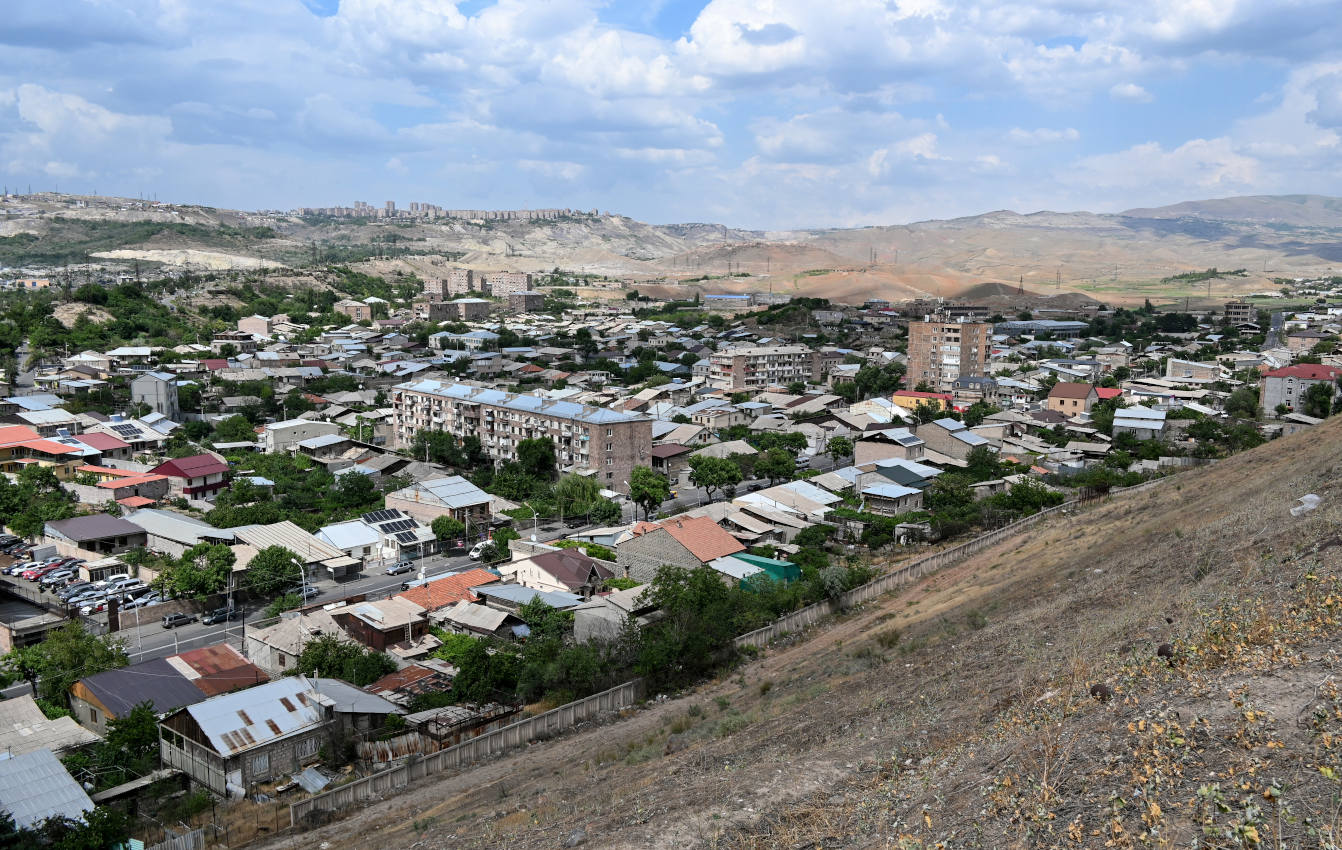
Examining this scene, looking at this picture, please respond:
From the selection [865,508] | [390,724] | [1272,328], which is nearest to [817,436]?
[865,508]

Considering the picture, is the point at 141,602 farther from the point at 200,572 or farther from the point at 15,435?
the point at 15,435

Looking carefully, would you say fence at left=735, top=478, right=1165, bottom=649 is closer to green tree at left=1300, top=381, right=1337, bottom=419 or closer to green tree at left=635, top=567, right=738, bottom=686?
green tree at left=635, top=567, right=738, bottom=686

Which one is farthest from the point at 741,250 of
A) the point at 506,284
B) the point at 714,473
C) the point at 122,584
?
the point at 122,584

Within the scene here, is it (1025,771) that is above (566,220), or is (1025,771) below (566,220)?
below

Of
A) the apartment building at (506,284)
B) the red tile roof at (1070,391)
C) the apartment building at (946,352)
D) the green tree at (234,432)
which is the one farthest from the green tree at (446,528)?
the apartment building at (506,284)

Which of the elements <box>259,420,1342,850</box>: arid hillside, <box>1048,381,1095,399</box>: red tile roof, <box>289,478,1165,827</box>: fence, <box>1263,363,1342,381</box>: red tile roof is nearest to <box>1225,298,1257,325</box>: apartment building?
<box>1263,363,1342,381</box>: red tile roof

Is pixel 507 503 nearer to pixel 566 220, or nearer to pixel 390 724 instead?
pixel 390 724

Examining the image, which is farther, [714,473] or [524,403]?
[524,403]
